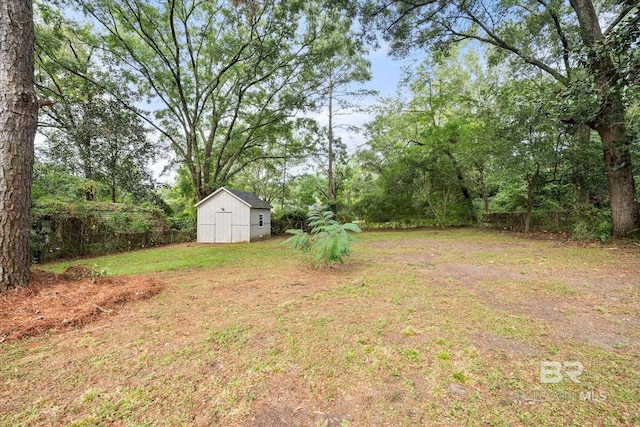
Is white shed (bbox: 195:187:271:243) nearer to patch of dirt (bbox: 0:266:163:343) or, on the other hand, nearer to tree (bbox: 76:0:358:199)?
tree (bbox: 76:0:358:199)

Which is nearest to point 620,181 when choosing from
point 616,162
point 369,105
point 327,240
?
point 616,162

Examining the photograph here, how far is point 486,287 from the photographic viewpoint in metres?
3.88

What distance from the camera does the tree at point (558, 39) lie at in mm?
5926

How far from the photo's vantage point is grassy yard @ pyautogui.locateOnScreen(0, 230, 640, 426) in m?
1.50

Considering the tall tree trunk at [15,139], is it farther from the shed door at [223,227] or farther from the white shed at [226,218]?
the shed door at [223,227]

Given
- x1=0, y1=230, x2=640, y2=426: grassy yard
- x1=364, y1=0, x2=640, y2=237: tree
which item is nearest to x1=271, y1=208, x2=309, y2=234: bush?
x1=364, y1=0, x2=640, y2=237: tree

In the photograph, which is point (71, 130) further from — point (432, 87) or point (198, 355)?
point (432, 87)

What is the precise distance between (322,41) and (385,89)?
5.59 meters

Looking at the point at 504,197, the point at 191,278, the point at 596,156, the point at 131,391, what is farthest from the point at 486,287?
the point at 504,197

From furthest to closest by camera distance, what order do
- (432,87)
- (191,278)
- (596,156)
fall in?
(432,87) < (596,156) < (191,278)

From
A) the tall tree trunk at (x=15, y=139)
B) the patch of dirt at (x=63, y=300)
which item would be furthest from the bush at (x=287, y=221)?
the tall tree trunk at (x=15, y=139)

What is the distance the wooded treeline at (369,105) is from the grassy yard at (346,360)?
2351mm

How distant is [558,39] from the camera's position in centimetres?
837

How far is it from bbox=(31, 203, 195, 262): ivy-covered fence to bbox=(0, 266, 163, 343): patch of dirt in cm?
507
